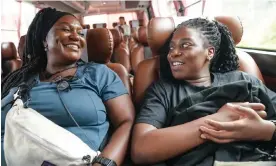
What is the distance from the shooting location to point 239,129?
0.97 metres

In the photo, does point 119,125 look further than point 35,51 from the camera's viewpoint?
No

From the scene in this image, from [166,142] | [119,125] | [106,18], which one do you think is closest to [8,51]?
[119,125]

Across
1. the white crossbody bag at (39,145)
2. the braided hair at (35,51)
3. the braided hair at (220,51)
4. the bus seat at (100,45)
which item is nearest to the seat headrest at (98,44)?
the bus seat at (100,45)

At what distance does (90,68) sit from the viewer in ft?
4.79

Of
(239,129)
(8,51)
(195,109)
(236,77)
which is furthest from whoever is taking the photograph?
(8,51)

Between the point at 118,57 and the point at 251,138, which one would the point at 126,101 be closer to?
the point at 251,138

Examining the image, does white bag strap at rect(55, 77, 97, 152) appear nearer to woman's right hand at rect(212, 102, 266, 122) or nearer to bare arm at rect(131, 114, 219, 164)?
bare arm at rect(131, 114, 219, 164)

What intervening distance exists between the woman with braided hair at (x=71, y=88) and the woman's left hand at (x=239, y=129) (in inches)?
16.4

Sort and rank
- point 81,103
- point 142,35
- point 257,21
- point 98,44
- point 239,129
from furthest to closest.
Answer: point 142,35
point 257,21
point 98,44
point 81,103
point 239,129

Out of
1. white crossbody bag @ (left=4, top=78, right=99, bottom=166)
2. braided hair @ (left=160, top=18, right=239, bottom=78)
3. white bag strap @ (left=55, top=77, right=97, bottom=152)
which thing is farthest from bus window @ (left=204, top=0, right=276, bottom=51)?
white crossbody bag @ (left=4, top=78, right=99, bottom=166)

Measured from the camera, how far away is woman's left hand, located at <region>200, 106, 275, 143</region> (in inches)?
38.2

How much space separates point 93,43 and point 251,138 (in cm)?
108

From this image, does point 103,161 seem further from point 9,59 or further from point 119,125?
point 9,59

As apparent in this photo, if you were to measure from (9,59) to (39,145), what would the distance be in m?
2.17
